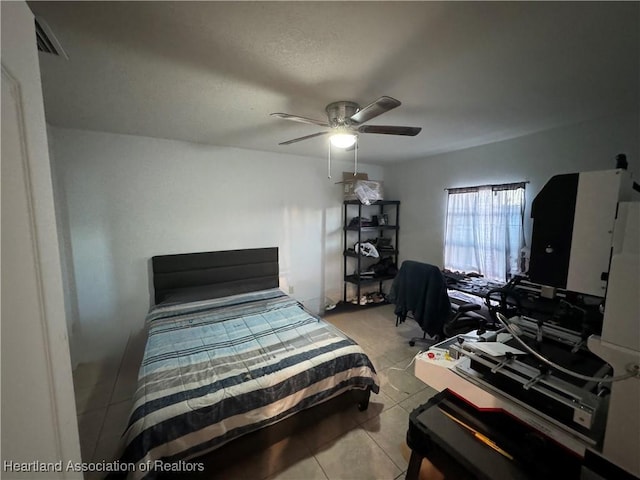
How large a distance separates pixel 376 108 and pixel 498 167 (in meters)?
2.29

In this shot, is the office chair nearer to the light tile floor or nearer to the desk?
the light tile floor

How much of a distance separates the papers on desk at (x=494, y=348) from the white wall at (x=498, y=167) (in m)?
2.07

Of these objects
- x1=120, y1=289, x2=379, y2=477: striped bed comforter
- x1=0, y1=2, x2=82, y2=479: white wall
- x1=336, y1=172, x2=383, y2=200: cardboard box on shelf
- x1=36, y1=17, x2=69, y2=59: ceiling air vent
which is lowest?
x1=120, y1=289, x2=379, y2=477: striped bed comforter

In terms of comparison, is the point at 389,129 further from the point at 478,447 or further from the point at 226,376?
the point at 226,376

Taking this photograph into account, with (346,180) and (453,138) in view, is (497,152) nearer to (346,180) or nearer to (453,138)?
(453,138)

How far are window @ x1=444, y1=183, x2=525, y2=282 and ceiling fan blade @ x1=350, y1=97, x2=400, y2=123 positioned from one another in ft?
Result: 7.14

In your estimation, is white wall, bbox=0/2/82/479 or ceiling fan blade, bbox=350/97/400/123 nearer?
white wall, bbox=0/2/82/479

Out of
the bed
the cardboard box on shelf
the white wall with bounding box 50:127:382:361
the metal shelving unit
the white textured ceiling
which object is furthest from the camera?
the metal shelving unit

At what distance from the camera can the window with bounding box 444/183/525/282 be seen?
A: 2705 millimetres

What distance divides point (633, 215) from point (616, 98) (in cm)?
173

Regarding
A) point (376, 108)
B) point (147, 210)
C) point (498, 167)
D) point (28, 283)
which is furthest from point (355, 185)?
point (28, 283)

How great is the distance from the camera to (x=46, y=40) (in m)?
1.11

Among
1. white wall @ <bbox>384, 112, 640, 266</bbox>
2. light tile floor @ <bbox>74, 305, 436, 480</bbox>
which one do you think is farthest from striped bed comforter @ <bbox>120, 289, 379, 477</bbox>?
white wall @ <bbox>384, 112, 640, 266</bbox>

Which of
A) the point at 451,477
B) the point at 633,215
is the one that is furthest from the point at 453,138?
the point at 451,477
